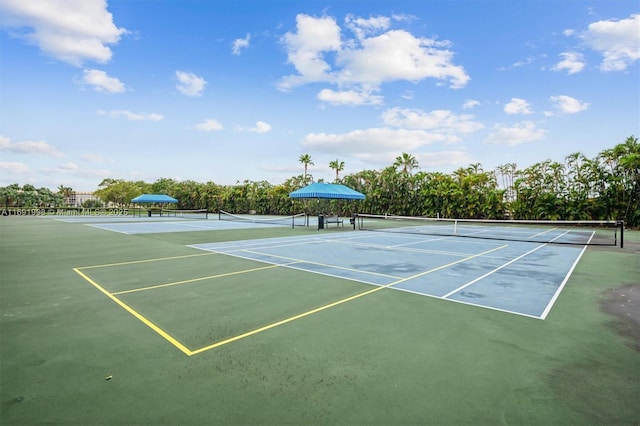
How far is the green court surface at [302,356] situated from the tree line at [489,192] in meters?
21.2

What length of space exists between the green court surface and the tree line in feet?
69.7

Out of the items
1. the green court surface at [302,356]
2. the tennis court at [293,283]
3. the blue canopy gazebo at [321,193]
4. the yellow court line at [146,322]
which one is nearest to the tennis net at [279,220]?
the blue canopy gazebo at [321,193]

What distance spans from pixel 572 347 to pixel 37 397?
525 cm

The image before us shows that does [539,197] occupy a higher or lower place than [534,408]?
higher

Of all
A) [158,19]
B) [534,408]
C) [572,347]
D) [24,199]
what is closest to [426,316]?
[572,347]

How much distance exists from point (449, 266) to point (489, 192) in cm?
2276

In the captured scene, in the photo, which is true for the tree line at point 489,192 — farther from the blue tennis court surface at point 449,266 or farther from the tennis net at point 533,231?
the blue tennis court surface at point 449,266

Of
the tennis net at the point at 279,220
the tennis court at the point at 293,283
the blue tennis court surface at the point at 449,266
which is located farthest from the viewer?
the tennis net at the point at 279,220

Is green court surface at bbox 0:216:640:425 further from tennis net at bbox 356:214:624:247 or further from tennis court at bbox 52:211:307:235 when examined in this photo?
tennis court at bbox 52:211:307:235

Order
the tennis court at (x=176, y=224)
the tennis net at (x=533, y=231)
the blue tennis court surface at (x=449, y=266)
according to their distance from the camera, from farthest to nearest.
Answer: the tennis court at (x=176, y=224)
the tennis net at (x=533, y=231)
the blue tennis court surface at (x=449, y=266)

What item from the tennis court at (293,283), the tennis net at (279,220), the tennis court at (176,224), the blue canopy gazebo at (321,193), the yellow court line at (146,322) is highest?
the blue canopy gazebo at (321,193)

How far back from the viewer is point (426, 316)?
4672mm

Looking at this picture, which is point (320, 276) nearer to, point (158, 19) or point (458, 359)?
point (458, 359)

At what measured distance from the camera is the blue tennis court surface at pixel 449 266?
228 inches
